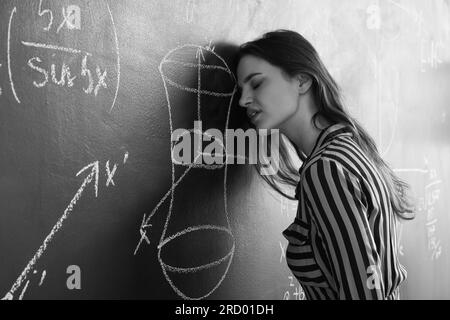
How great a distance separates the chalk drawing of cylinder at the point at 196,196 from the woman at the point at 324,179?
0.08m

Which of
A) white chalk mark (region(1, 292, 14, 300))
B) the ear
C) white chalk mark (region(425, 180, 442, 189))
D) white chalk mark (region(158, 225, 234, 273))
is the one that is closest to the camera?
white chalk mark (region(1, 292, 14, 300))

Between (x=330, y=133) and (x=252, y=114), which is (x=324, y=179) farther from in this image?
(x=252, y=114)

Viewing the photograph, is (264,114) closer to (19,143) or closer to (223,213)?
(223,213)

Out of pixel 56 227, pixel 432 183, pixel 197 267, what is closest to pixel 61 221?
pixel 56 227

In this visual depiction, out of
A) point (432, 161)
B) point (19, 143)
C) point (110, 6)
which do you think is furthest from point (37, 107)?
point (432, 161)

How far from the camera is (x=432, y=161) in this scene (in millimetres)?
2172

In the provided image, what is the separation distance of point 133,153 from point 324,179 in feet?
1.24

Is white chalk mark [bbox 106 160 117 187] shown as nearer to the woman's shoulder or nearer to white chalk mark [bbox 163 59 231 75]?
white chalk mark [bbox 163 59 231 75]

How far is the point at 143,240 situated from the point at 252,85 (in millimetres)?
454

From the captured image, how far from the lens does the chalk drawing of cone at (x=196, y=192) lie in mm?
1140

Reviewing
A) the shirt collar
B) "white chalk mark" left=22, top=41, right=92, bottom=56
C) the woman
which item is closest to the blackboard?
"white chalk mark" left=22, top=41, right=92, bottom=56

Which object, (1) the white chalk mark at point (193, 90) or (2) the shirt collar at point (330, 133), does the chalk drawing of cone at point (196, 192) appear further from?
(2) the shirt collar at point (330, 133)

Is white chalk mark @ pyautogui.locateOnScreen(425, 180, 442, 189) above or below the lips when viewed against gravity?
below

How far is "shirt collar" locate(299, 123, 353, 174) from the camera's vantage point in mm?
1138
